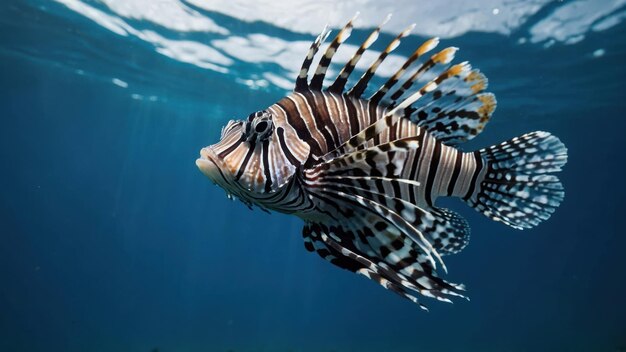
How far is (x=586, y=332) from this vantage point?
106 ft

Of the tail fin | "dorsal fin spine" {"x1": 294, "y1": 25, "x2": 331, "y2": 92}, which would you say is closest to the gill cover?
"dorsal fin spine" {"x1": 294, "y1": 25, "x2": 331, "y2": 92}

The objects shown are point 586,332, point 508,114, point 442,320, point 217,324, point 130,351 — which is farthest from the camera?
point 442,320

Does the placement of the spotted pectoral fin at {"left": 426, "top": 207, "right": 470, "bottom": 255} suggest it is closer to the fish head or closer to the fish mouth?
the fish head

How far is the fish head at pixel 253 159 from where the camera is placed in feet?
5.78

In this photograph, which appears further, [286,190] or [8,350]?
[8,350]

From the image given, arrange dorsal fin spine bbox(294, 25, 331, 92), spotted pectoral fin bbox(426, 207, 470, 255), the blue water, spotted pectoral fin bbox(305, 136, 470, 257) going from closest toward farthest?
spotted pectoral fin bbox(305, 136, 470, 257)
dorsal fin spine bbox(294, 25, 331, 92)
spotted pectoral fin bbox(426, 207, 470, 255)
the blue water

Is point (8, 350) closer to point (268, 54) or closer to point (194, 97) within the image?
point (194, 97)

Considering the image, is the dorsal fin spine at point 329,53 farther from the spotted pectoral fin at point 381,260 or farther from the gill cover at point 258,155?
the spotted pectoral fin at point 381,260

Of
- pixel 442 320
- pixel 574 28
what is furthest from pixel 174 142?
pixel 574 28

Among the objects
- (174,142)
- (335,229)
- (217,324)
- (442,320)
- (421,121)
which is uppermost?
(174,142)

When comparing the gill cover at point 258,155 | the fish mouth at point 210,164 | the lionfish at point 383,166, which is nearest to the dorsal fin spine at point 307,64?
the lionfish at point 383,166

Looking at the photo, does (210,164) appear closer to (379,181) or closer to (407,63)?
(379,181)

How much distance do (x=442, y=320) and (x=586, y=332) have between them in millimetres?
11570

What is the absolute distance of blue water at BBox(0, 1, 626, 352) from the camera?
618 inches
